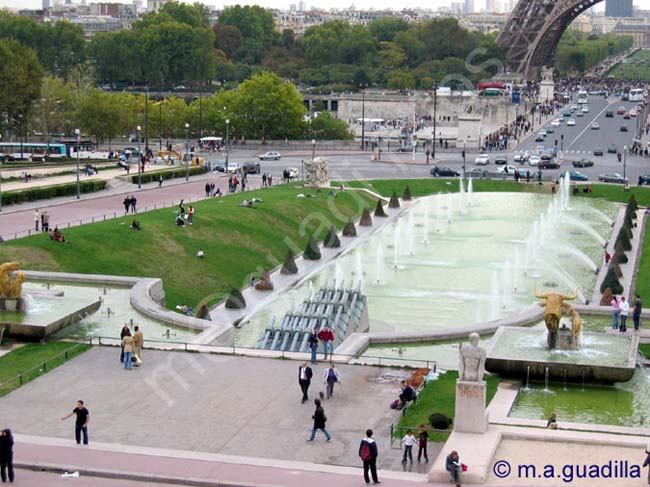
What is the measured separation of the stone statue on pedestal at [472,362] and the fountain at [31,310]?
12.1 m

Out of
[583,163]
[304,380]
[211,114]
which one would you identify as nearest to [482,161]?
[583,163]

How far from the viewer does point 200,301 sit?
42.4 metres

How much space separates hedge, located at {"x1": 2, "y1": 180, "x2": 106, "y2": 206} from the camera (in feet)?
190

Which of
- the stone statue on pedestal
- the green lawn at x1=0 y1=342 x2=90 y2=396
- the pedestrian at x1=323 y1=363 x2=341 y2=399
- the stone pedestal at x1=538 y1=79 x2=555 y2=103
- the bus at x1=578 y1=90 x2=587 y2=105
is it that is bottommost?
the green lawn at x1=0 y1=342 x2=90 y2=396

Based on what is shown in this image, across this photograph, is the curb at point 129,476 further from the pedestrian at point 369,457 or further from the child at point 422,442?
the child at point 422,442

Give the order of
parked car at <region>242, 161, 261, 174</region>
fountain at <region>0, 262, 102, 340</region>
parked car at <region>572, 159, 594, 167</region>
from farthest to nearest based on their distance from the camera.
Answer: parked car at <region>572, 159, 594, 167</region> → parked car at <region>242, 161, 261, 174</region> → fountain at <region>0, 262, 102, 340</region>

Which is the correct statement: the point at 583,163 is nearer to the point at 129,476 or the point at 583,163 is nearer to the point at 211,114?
the point at 211,114

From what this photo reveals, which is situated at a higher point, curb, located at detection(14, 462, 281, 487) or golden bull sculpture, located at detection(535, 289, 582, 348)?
golden bull sculpture, located at detection(535, 289, 582, 348)

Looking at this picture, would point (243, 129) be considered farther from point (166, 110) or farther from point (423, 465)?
point (423, 465)

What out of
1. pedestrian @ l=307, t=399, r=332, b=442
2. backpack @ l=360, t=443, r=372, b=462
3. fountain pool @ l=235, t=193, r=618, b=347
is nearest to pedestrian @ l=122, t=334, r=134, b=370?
pedestrian @ l=307, t=399, r=332, b=442

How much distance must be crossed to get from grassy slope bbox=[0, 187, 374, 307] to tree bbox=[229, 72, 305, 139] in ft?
147

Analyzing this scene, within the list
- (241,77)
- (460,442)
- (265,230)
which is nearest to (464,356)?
(460,442)

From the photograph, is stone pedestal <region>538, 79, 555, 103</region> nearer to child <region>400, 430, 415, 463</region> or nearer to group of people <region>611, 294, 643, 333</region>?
group of people <region>611, 294, 643, 333</region>

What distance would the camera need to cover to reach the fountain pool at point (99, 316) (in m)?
33.5
